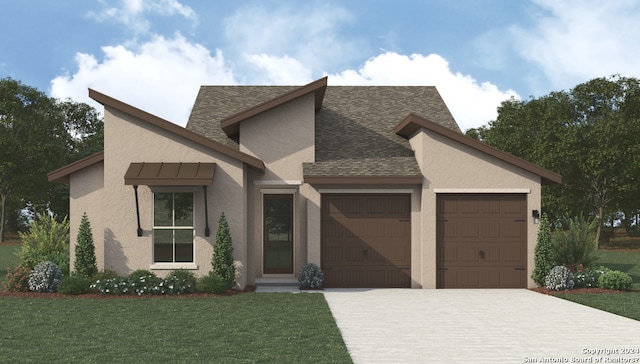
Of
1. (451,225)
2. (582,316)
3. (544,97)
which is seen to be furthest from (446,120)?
(544,97)

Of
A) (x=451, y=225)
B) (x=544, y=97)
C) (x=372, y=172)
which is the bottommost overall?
(x=451, y=225)

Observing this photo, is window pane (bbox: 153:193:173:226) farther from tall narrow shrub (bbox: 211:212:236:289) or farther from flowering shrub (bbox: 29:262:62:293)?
flowering shrub (bbox: 29:262:62:293)

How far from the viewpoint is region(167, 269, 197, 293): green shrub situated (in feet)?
52.1

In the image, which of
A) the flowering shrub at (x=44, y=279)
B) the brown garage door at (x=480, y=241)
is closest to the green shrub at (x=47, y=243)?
the flowering shrub at (x=44, y=279)

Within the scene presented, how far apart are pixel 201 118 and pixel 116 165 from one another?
5291 millimetres

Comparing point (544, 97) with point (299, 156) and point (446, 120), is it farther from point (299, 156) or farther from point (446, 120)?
point (299, 156)

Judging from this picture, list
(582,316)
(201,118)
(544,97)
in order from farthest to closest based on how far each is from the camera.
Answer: (544,97)
(201,118)
(582,316)

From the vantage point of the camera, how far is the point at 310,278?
17188mm

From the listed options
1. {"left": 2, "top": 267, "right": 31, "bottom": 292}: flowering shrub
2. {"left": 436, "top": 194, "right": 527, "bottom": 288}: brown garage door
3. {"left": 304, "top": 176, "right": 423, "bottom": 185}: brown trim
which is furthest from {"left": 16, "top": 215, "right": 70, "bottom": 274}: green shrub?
{"left": 436, "top": 194, "right": 527, "bottom": 288}: brown garage door

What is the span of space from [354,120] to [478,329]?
11254mm

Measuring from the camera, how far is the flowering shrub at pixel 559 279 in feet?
55.8

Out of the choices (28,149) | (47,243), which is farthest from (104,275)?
(28,149)

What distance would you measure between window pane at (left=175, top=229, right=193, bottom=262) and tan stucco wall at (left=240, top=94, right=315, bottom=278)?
2064mm

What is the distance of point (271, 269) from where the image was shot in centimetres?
1886
